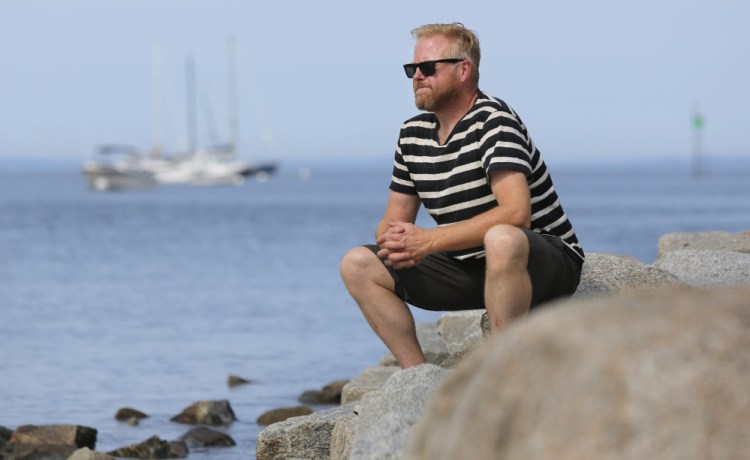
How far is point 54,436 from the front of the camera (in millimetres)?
8484

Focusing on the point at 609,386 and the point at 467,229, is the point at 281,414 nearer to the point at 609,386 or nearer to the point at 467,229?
the point at 467,229

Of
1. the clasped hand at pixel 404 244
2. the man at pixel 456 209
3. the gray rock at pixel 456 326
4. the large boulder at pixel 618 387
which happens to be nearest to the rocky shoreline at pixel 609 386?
the large boulder at pixel 618 387

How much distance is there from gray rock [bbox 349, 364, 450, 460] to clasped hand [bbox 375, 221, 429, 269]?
532 millimetres

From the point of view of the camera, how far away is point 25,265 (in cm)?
3053

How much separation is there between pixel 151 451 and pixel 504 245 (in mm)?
4210

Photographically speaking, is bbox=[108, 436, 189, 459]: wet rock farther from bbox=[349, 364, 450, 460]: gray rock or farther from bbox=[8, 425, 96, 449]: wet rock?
bbox=[349, 364, 450, 460]: gray rock

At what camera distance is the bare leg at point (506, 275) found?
16.0ft

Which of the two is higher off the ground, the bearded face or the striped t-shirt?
the bearded face

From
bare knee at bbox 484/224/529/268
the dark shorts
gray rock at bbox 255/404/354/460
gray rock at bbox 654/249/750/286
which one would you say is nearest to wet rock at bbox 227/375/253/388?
gray rock at bbox 654/249/750/286

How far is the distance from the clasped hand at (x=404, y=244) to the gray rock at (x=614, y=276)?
3.04 feet

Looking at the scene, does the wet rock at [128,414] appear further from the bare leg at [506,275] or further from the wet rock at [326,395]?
the bare leg at [506,275]

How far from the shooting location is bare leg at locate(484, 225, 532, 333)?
487 centimetres

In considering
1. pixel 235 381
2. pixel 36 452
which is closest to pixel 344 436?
pixel 36 452

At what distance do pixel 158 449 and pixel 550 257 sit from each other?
407 centimetres
